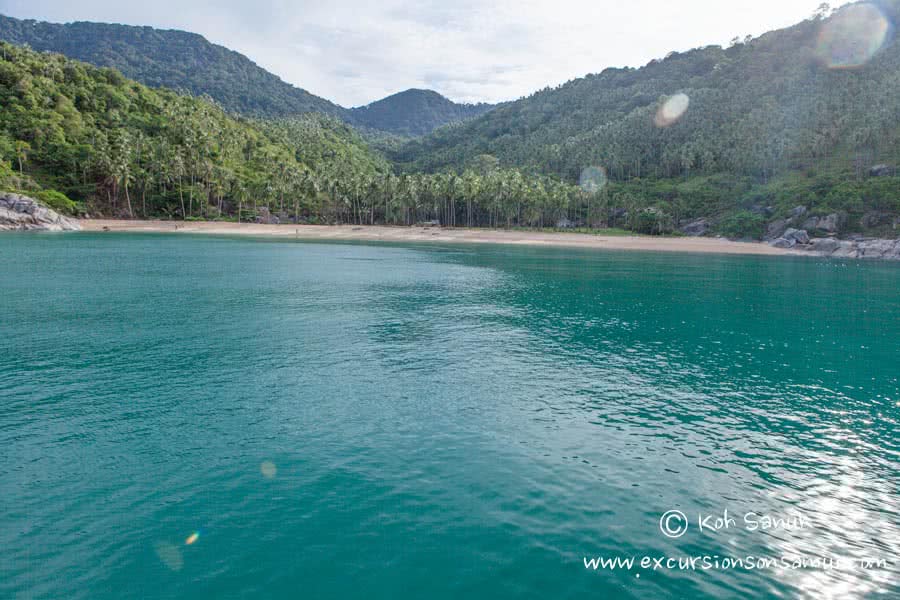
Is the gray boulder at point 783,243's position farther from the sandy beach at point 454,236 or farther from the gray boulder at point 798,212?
the gray boulder at point 798,212

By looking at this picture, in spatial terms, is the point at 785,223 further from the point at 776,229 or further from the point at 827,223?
the point at 827,223

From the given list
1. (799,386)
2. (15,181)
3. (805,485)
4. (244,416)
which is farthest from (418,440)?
(15,181)

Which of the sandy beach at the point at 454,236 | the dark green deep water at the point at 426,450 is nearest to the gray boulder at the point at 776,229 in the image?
the sandy beach at the point at 454,236

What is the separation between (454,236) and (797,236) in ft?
349

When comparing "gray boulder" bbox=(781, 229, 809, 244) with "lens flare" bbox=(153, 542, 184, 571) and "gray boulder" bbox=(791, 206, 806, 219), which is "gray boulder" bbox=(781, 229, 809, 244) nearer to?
"gray boulder" bbox=(791, 206, 806, 219)

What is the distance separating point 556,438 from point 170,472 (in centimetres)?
1660

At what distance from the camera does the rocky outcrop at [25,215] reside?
5748 inches

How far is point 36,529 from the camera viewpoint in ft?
55.7

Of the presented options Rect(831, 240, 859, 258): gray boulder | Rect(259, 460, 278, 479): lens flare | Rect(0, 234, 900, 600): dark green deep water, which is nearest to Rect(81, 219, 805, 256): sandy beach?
Rect(831, 240, 859, 258): gray boulder

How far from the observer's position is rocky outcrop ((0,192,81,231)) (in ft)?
479

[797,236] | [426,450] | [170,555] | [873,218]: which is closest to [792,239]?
[797,236]

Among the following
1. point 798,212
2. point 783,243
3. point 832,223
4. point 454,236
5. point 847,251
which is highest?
point 798,212

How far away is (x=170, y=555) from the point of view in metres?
16.1

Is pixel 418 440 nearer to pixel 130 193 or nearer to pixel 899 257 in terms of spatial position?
pixel 899 257
